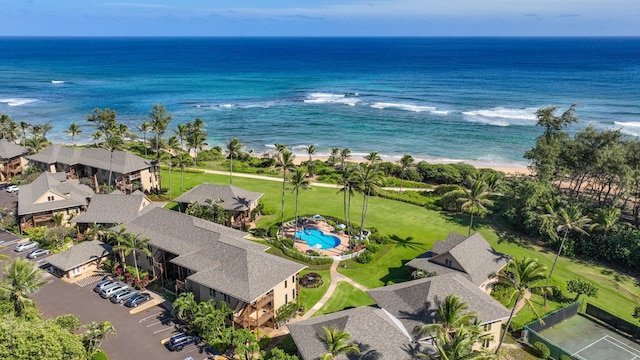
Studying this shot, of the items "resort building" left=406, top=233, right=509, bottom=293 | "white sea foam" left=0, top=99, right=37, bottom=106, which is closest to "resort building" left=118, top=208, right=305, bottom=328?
"resort building" left=406, top=233, right=509, bottom=293

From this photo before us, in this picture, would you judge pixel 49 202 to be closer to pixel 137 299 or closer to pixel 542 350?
pixel 137 299

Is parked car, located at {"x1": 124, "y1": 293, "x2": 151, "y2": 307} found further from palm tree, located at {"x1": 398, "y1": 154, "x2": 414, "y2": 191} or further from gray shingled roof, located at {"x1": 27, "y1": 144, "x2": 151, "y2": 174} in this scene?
palm tree, located at {"x1": 398, "y1": 154, "x2": 414, "y2": 191}

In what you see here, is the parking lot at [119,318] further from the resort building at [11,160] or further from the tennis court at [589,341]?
the resort building at [11,160]

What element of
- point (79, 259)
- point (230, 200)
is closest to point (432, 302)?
point (230, 200)

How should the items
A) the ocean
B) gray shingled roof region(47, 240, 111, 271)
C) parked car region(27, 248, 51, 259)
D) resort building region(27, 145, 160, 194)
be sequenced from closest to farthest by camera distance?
gray shingled roof region(47, 240, 111, 271) < parked car region(27, 248, 51, 259) < resort building region(27, 145, 160, 194) < the ocean

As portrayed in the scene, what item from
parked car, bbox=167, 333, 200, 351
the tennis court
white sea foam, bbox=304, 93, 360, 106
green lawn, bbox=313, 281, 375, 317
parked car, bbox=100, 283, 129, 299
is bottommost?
the tennis court

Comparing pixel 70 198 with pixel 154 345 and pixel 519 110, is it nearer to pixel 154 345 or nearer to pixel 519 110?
pixel 154 345

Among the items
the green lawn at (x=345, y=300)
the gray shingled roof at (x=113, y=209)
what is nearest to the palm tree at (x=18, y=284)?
the gray shingled roof at (x=113, y=209)
